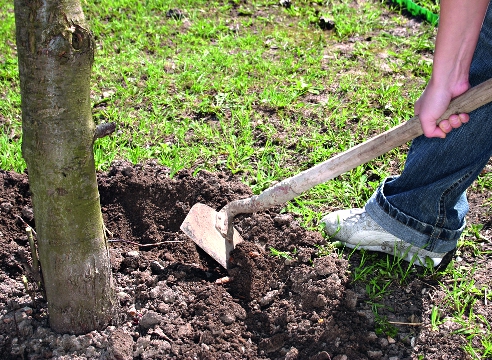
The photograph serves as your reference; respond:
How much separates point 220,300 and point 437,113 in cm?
117

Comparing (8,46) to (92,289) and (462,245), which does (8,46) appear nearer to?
(92,289)

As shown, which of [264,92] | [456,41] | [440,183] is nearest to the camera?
[456,41]

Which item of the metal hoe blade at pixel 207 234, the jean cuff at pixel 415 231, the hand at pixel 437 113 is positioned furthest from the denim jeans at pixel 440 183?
the metal hoe blade at pixel 207 234

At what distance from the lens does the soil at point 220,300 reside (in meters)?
2.15

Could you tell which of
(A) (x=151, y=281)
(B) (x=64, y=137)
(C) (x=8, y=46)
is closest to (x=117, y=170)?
(A) (x=151, y=281)

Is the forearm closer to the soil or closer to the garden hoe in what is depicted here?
the garden hoe

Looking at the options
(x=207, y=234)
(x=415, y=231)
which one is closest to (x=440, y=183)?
(x=415, y=231)

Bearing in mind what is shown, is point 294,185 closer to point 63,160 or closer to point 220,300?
point 220,300

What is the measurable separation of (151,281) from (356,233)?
979mm

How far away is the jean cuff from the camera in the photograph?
2502mm

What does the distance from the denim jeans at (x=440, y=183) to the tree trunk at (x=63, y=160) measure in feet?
4.36

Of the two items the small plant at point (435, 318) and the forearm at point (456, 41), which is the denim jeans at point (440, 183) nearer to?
the forearm at point (456, 41)

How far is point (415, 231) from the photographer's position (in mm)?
2531

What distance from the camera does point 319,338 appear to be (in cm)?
219
